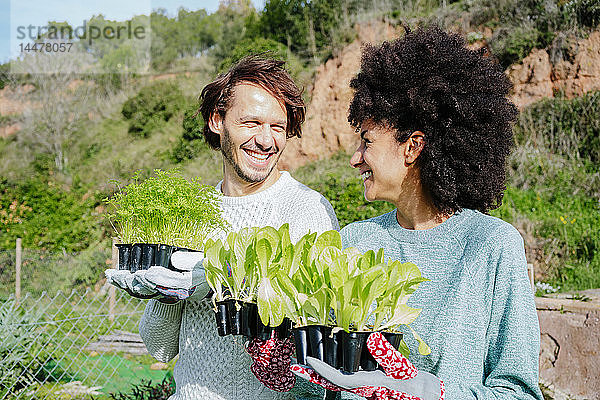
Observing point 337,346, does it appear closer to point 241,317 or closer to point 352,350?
point 352,350

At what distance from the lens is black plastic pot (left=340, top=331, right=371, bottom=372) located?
1.12 meters

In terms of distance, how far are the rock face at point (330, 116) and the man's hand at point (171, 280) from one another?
38.0 feet

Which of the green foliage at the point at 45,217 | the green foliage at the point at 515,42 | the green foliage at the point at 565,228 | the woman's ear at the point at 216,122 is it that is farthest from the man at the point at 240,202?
the green foliage at the point at 45,217

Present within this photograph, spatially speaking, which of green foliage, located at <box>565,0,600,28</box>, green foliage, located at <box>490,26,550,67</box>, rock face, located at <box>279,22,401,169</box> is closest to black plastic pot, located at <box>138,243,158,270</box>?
green foliage, located at <box>490,26,550,67</box>

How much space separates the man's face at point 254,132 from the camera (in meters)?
1.95

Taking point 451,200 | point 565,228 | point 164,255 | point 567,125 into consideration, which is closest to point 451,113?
point 451,200

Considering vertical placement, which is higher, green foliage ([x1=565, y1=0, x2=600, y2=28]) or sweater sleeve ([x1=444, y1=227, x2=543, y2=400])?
green foliage ([x1=565, y1=0, x2=600, y2=28])

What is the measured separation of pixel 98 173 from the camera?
58.3 feet

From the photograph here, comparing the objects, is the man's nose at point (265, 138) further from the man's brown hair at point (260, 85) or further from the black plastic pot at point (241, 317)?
the black plastic pot at point (241, 317)

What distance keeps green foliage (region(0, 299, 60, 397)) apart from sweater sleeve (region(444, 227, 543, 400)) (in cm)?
446

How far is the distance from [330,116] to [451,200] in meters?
12.1

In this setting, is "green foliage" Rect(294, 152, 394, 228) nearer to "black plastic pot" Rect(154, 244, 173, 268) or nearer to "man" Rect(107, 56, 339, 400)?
"man" Rect(107, 56, 339, 400)

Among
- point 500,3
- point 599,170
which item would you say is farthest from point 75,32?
point 599,170

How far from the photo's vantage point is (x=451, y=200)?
1535mm
